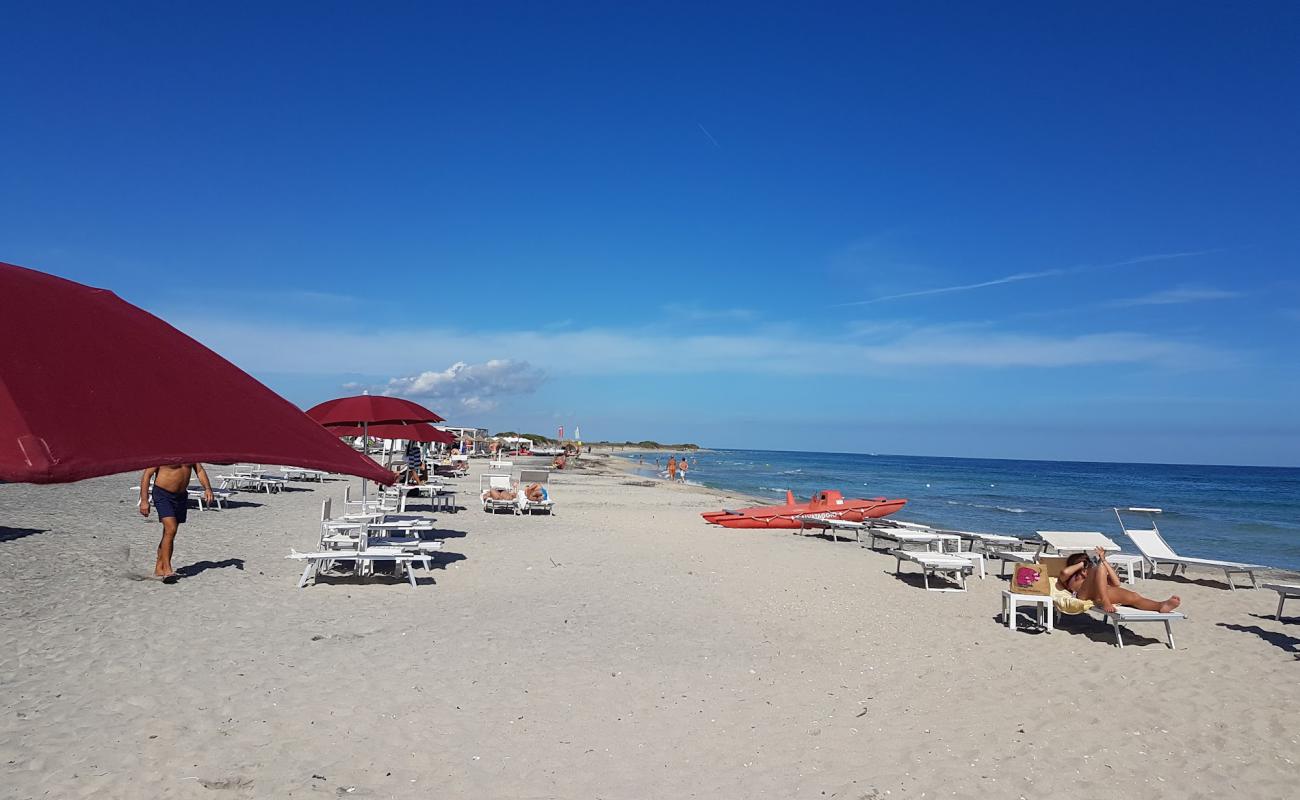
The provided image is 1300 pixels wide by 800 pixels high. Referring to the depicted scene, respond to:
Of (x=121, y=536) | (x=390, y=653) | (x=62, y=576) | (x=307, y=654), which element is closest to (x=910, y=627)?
(x=390, y=653)

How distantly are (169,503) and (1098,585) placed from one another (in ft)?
32.1

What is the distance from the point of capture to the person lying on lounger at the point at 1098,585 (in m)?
8.15

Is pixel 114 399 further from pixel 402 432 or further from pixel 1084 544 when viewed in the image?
pixel 402 432

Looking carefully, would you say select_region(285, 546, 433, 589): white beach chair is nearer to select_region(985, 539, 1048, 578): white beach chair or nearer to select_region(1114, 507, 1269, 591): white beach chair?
select_region(985, 539, 1048, 578): white beach chair

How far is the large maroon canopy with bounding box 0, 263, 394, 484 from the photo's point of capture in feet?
4.17

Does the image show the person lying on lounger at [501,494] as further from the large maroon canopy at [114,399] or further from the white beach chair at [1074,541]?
the large maroon canopy at [114,399]

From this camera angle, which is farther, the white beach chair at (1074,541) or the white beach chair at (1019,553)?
the white beach chair at (1019,553)

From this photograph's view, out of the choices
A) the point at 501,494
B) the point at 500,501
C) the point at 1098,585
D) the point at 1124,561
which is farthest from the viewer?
the point at 501,494

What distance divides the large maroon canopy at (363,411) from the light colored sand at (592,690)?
2020 mm

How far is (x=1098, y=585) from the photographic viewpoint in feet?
27.4

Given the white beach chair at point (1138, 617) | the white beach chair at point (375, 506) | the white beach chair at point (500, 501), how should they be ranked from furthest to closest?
the white beach chair at point (500, 501)
the white beach chair at point (375, 506)
the white beach chair at point (1138, 617)

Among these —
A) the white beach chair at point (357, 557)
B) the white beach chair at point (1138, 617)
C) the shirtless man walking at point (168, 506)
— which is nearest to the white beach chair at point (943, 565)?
the white beach chair at point (1138, 617)

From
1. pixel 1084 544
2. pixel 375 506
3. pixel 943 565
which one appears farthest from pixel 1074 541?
pixel 375 506

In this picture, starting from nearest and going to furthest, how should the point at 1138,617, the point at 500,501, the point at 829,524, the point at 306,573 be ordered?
the point at 1138,617, the point at 306,573, the point at 829,524, the point at 500,501
